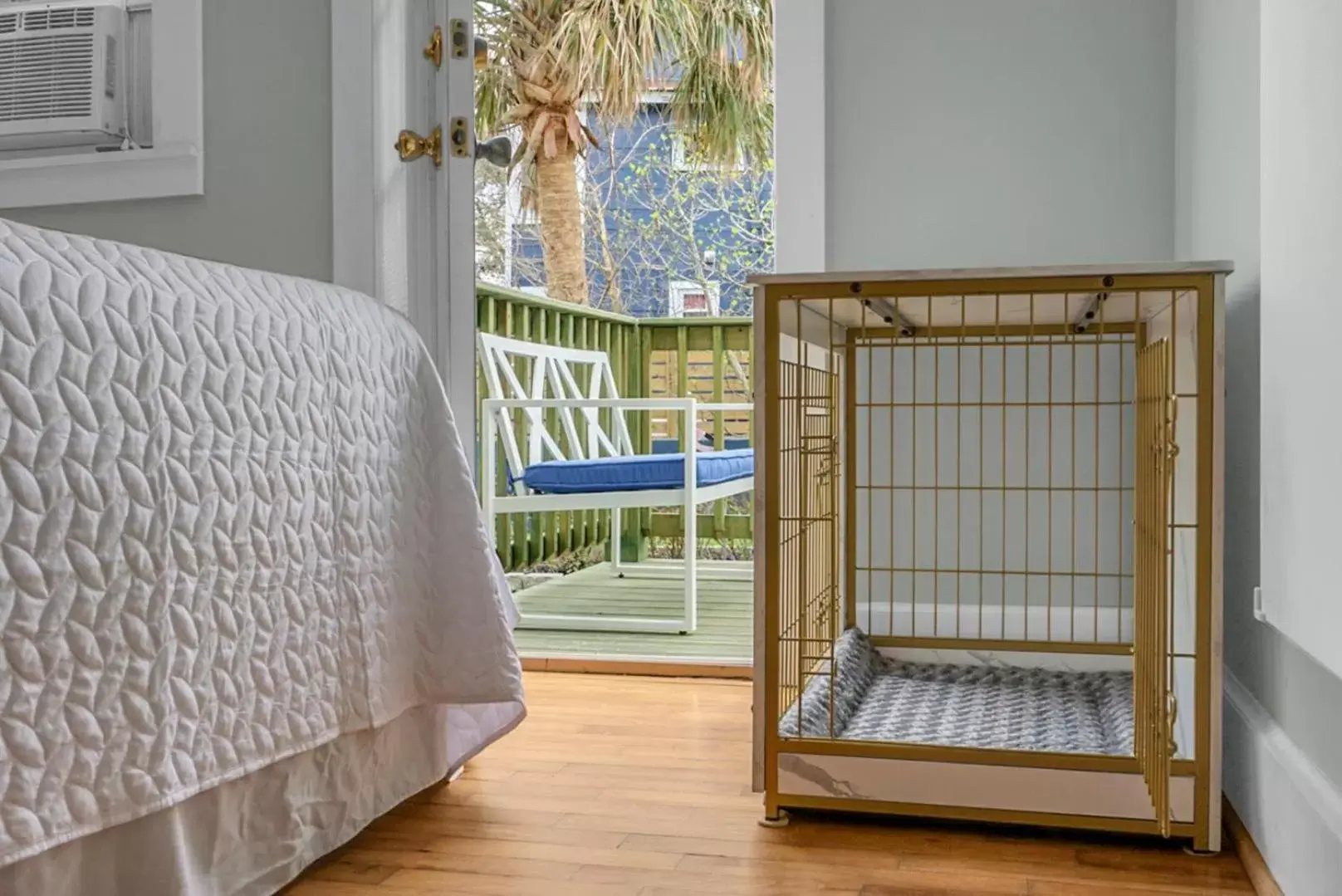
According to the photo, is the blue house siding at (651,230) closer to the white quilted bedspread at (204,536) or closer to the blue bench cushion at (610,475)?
the blue bench cushion at (610,475)

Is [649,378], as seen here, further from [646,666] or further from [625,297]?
[646,666]

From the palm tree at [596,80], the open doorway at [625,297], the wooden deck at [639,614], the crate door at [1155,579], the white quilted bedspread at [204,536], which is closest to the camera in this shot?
the white quilted bedspread at [204,536]

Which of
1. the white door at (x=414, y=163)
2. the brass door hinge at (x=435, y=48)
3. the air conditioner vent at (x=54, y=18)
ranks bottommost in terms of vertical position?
the white door at (x=414, y=163)

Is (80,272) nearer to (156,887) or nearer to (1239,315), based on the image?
(156,887)

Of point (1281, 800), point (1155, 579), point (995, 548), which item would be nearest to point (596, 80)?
point (995, 548)

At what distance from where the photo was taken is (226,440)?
1.23 m

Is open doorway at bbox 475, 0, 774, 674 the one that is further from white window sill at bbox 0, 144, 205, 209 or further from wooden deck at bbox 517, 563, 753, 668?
white window sill at bbox 0, 144, 205, 209

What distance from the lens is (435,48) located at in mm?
2062

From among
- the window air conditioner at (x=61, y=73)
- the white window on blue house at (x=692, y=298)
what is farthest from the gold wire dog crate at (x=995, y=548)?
the white window on blue house at (x=692, y=298)

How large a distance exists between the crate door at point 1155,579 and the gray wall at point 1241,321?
13cm

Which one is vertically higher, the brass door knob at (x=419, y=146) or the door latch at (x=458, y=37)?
the door latch at (x=458, y=37)

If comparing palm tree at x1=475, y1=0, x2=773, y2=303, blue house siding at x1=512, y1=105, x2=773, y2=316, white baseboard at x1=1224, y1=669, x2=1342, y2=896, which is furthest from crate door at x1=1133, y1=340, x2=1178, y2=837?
blue house siding at x1=512, y1=105, x2=773, y2=316

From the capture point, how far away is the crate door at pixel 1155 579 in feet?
4.17

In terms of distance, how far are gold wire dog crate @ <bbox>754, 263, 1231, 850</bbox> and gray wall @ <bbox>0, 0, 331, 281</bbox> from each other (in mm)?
899
